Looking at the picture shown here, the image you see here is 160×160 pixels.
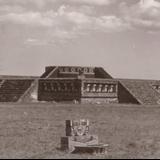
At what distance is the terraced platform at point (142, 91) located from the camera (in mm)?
40750

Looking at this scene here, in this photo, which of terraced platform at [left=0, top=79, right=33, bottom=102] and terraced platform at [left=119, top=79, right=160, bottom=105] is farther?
terraced platform at [left=119, top=79, right=160, bottom=105]

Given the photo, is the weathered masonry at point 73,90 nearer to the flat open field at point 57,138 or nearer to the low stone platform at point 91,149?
the flat open field at point 57,138

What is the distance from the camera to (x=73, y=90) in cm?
3931

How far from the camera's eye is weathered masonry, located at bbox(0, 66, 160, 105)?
3919 cm

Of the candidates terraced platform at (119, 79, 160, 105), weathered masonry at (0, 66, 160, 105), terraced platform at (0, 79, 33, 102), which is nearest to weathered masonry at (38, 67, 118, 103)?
weathered masonry at (0, 66, 160, 105)

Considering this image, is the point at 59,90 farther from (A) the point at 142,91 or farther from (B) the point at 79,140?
(B) the point at 79,140

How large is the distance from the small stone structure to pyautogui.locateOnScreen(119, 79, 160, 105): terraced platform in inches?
1061

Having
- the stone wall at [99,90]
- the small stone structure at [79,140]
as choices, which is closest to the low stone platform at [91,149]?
the small stone structure at [79,140]

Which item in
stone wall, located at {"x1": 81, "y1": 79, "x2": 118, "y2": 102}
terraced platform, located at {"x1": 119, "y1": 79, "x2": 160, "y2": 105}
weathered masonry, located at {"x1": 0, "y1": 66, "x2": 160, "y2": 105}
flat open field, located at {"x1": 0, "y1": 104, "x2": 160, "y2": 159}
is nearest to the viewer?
flat open field, located at {"x1": 0, "y1": 104, "x2": 160, "y2": 159}

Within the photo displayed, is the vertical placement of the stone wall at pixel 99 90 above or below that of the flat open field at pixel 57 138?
above

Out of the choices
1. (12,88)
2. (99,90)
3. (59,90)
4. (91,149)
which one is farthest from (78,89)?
(91,149)

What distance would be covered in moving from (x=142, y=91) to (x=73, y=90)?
7.31m

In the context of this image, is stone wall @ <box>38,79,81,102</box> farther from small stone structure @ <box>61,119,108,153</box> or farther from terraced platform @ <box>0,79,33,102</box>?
small stone structure @ <box>61,119,108,153</box>

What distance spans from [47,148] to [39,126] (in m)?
6.07
